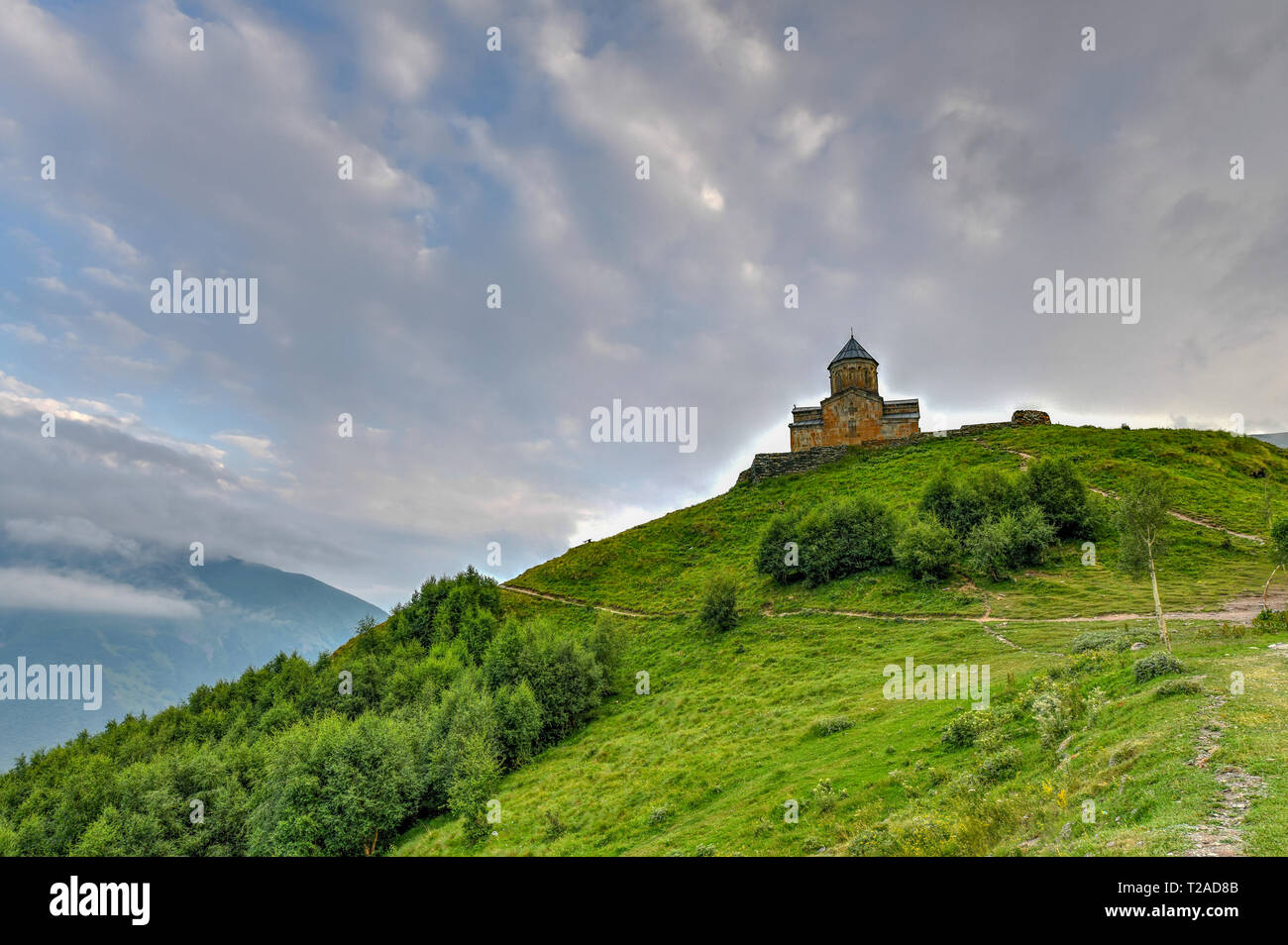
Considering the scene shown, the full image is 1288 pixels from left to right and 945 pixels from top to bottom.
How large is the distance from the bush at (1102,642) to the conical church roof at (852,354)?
78.3m

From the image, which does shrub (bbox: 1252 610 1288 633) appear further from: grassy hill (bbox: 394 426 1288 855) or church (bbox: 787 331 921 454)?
church (bbox: 787 331 921 454)

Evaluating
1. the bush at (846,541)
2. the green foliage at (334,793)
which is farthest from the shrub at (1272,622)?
the green foliage at (334,793)

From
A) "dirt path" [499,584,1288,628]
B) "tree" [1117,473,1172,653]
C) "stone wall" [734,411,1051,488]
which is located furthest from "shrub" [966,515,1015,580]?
"stone wall" [734,411,1051,488]

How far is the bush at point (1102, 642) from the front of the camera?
22.3 m

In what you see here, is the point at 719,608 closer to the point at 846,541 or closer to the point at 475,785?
the point at 846,541

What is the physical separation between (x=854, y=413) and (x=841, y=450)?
956 cm

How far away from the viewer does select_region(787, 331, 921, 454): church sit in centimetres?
9538

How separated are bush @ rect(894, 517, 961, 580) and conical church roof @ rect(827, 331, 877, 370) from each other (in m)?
58.2

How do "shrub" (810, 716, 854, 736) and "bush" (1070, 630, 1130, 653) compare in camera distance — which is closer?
"bush" (1070, 630, 1130, 653)

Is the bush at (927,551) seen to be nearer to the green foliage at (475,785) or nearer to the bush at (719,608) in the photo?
the bush at (719,608)

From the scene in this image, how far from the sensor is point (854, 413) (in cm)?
9569

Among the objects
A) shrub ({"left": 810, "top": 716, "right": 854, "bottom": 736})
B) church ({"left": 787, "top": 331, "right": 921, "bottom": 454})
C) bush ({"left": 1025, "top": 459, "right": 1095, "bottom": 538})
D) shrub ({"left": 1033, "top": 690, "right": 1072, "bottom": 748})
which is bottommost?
shrub ({"left": 810, "top": 716, "right": 854, "bottom": 736})

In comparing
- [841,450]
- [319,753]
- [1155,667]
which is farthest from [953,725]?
[841,450]
